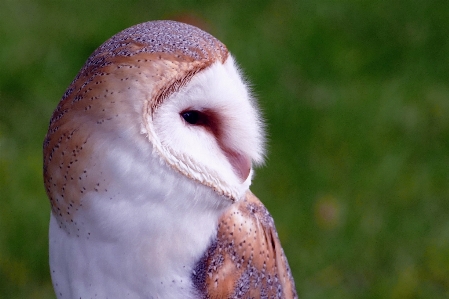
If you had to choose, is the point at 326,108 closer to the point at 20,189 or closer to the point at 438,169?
the point at 438,169

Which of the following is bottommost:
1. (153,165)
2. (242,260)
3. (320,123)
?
(320,123)

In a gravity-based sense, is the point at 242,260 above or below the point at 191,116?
below

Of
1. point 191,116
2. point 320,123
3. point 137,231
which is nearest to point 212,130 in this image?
point 191,116

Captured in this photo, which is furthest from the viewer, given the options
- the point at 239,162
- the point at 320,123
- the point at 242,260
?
the point at 320,123

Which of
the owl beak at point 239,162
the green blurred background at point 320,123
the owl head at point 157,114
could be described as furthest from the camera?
the green blurred background at point 320,123

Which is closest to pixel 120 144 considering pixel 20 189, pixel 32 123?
pixel 20 189

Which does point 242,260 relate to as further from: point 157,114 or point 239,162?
point 157,114

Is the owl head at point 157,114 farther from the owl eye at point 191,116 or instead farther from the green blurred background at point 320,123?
the green blurred background at point 320,123

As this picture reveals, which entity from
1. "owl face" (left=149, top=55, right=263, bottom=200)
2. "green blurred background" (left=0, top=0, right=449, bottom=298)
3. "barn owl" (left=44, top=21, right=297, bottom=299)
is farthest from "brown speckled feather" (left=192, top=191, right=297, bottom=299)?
"green blurred background" (left=0, top=0, right=449, bottom=298)

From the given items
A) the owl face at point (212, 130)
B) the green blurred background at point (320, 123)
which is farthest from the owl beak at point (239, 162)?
the green blurred background at point (320, 123)
